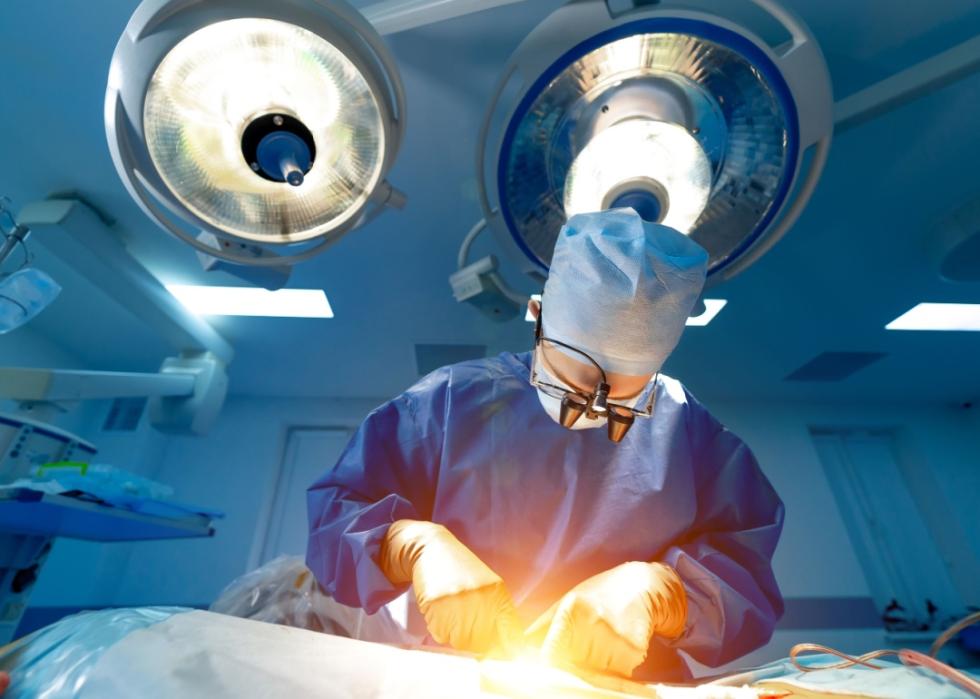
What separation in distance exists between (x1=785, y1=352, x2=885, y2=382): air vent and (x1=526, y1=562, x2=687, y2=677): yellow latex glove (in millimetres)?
2341

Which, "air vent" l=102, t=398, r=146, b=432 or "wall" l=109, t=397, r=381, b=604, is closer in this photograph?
"wall" l=109, t=397, r=381, b=604

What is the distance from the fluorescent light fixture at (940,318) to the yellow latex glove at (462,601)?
8.25ft

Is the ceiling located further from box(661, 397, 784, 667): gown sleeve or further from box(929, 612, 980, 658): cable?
box(929, 612, 980, 658): cable

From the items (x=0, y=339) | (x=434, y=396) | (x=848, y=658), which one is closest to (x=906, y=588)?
(x=848, y=658)

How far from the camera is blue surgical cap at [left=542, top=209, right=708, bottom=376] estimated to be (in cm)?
65

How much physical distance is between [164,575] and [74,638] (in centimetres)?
268

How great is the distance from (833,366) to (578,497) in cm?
250

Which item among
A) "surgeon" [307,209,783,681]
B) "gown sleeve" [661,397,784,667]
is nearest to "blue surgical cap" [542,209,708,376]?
"surgeon" [307,209,783,681]

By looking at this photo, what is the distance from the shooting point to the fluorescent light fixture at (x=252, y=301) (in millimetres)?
2123

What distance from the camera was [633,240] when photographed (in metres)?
0.66

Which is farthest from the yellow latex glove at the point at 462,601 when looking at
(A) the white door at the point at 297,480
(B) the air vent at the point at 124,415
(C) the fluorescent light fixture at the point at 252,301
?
(B) the air vent at the point at 124,415

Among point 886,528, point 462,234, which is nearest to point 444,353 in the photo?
point 462,234

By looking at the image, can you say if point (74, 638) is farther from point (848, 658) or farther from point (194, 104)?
point (848, 658)

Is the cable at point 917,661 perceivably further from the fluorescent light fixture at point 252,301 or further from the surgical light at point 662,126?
the fluorescent light fixture at point 252,301
